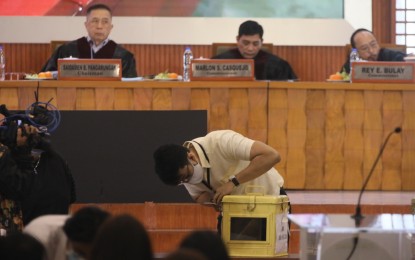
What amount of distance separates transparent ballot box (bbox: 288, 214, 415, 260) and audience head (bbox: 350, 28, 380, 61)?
4.29 m

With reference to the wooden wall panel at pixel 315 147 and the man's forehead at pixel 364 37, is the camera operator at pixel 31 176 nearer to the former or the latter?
the wooden wall panel at pixel 315 147

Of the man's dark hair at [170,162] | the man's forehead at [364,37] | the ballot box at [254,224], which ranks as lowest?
the ballot box at [254,224]

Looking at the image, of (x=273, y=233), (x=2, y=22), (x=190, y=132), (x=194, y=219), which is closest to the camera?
(x=273, y=233)

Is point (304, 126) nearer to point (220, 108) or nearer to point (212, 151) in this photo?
point (220, 108)

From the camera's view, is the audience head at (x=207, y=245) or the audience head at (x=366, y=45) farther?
the audience head at (x=366, y=45)

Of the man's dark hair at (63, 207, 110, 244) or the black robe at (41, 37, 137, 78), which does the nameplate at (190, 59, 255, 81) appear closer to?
the black robe at (41, 37, 137, 78)

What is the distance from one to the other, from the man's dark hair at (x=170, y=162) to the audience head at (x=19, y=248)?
176 centimetres

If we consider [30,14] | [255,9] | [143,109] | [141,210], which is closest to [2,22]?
[30,14]

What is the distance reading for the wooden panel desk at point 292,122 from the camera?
24.0 ft

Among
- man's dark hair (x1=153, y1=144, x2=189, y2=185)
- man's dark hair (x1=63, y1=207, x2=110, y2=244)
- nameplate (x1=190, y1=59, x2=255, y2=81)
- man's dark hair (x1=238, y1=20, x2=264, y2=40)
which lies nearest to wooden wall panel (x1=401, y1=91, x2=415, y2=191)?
nameplate (x1=190, y1=59, x2=255, y2=81)

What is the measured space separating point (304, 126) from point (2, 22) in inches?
160

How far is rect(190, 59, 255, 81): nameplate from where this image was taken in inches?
291

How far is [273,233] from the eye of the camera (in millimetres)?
5113

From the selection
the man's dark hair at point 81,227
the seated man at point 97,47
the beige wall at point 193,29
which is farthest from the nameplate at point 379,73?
the man's dark hair at point 81,227
